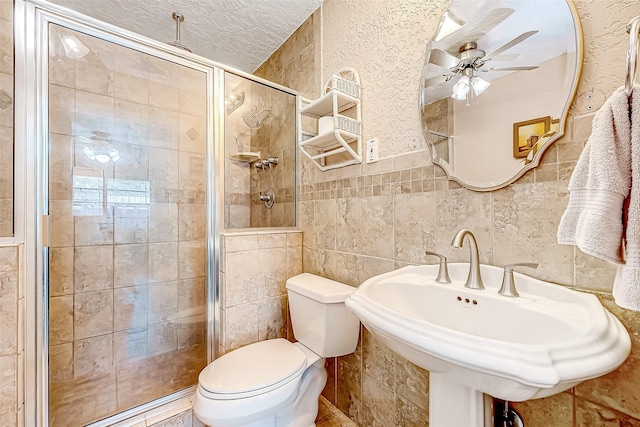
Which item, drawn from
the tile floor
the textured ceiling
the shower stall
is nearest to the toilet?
the tile floor

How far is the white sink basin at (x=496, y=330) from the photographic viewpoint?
0.47 meters

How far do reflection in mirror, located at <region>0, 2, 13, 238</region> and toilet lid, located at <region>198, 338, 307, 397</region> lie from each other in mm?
957

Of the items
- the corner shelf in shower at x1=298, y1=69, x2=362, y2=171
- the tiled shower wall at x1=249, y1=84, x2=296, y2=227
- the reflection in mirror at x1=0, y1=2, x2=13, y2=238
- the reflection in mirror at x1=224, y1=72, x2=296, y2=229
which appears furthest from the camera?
the tiled shower wall at x1=249, y1=84, x2=296, y2=227

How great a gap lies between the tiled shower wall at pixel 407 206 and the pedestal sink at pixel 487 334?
9cm

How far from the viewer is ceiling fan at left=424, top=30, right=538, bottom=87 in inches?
33.3

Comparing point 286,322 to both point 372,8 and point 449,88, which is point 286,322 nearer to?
point 449,88

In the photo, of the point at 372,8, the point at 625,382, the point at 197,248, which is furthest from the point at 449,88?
the point at 197,248

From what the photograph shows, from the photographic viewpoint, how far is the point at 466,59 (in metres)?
0.95

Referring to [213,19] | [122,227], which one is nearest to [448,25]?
[213,19]

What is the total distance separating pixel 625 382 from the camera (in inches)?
25.3

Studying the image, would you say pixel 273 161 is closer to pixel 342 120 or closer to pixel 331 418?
pixel 342 120

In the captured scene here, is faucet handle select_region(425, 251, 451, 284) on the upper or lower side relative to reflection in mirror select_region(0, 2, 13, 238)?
lower

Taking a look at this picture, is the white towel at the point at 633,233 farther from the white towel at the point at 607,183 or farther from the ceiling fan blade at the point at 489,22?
the ceiling fan blade at the point at 489,22

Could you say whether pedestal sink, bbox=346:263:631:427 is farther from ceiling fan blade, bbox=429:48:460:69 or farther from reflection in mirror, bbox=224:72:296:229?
reflection in mirror, bbox=224:72:296:229
